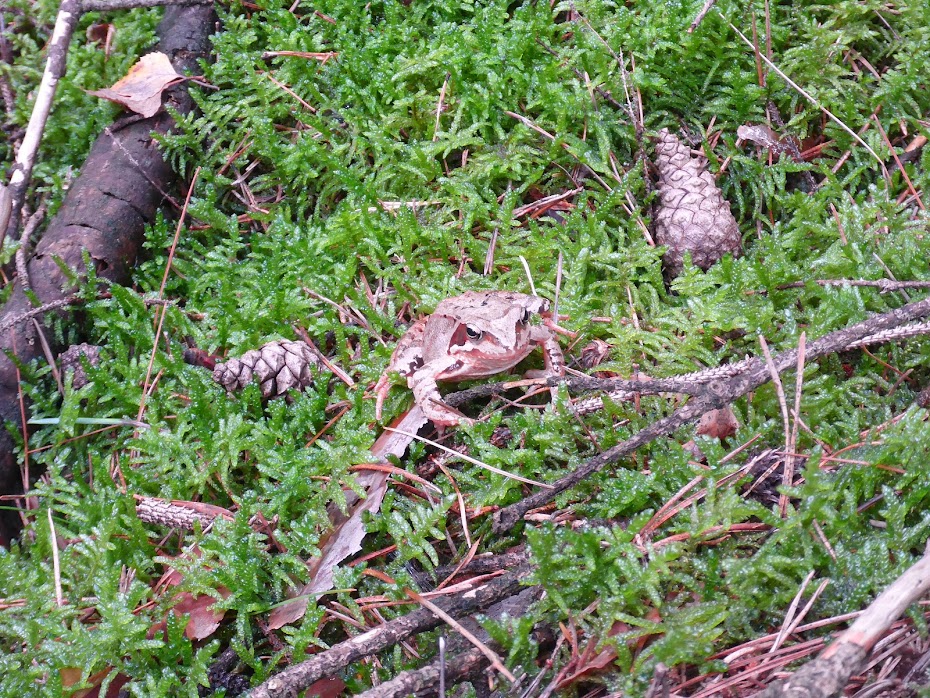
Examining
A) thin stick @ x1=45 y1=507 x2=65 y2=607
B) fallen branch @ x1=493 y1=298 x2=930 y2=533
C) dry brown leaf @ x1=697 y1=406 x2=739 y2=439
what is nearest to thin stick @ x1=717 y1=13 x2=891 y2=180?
fallen branch @ x1=493 y1=298 x2=930 y2=533

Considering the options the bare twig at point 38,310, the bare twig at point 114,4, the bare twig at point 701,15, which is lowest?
the bare twig at point 38,310

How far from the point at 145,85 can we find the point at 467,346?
240cm

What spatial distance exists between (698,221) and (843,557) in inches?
57.0

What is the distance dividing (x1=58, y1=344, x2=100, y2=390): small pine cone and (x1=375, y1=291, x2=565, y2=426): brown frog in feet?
4.54

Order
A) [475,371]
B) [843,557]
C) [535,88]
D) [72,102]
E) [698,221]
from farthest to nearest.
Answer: [72,102]
[535,88]
[698,221]
[475,371]
[843,557]

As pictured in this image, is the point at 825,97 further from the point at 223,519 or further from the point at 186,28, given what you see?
the point at 186,28

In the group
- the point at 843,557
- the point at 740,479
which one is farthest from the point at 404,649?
the point at 843,557

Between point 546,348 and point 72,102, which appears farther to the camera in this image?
point 72,102

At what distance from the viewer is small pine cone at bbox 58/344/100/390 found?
3.11 metres

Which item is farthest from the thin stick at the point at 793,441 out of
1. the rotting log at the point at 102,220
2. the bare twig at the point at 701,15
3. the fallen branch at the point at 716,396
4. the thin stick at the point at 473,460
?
the rotting log at the point at 102,220

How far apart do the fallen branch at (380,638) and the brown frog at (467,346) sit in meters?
0.64

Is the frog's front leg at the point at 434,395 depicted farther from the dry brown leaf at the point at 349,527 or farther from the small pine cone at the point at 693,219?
the small pine cone at the point at 693,219

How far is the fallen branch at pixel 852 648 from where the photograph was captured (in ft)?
4.80

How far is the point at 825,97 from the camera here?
3.02 metres
